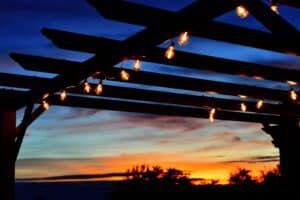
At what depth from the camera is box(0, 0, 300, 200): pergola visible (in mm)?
3592

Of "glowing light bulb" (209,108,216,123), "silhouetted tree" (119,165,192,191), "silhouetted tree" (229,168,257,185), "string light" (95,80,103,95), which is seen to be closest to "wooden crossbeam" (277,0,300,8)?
"string light" (95,80,103,95)

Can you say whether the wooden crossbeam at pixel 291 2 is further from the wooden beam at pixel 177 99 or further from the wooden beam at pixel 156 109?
the wooden beam at pixel 156 109

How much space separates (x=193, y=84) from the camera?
671 cm

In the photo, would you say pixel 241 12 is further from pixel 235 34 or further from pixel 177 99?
pixel 177 99

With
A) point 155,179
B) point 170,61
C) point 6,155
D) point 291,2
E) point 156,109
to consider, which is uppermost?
point 291,2

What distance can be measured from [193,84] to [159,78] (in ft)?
1.83

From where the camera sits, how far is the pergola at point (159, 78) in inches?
141

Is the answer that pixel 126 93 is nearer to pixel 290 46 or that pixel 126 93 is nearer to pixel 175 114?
pixel 175 114

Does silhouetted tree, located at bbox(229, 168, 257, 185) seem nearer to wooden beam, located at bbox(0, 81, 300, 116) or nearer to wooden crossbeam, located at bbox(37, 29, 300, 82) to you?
wooden beam, located at bbox(0, 81, 300, 116)

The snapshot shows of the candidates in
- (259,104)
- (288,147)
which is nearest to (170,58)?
(259,104)

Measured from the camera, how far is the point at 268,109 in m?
8.63

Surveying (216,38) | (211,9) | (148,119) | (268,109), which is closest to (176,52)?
(216,38)

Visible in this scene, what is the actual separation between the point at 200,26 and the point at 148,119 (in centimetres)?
1075

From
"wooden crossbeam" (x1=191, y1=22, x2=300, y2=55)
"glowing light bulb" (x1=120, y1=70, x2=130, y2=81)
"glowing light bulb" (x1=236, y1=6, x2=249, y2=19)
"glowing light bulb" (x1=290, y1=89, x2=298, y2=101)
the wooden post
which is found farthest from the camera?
the wooden post
